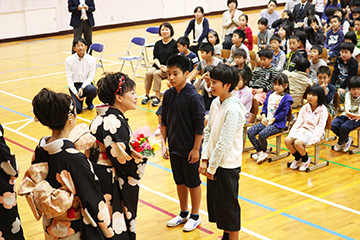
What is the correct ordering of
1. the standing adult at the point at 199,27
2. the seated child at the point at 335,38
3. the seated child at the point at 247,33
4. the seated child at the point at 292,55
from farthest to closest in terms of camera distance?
the standing adult at the point at 199,27 → the seated child at the point at 247,33 → the seated child at the point at 335,38 → the seated child at the point at 292,55

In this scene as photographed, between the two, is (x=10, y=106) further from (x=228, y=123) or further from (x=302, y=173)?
(x=228, y=123)

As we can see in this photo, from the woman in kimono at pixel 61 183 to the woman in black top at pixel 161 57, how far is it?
6.31 metres

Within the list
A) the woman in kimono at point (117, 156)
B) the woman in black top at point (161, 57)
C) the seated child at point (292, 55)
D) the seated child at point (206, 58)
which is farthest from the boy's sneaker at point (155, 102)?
the woman in kimono at point (117, 156)

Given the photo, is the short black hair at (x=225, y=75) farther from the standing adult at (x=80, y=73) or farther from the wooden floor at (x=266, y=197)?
the standing adult at (x=80, y=73)

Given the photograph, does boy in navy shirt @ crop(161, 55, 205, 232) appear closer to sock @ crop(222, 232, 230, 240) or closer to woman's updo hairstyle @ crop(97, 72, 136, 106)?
sock @ crop(222, 232, 230, 240)

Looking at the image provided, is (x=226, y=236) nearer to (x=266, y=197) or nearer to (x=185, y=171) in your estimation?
(x=185, y=171)

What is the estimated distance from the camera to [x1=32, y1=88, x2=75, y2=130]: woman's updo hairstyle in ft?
9.73

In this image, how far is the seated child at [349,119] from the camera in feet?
22.1

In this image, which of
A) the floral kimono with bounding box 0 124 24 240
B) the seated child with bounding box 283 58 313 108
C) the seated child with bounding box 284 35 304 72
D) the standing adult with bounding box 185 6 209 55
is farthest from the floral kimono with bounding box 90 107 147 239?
the standing adult with bounding box 185 6 209 55

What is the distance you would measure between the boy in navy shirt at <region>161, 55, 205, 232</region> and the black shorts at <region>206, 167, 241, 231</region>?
46 cm

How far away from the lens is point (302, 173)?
621 cm

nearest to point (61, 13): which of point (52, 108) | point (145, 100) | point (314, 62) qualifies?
point (145, 100)

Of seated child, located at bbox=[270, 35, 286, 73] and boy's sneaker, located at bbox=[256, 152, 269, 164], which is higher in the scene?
seated child, located at bbox=[270, 35, 286, 73]

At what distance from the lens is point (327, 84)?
312 inches
